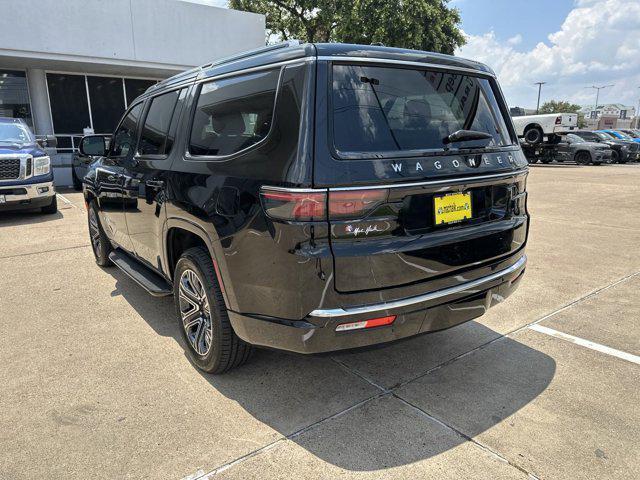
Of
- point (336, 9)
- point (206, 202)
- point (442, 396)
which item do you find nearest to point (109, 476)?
point (206, 202)

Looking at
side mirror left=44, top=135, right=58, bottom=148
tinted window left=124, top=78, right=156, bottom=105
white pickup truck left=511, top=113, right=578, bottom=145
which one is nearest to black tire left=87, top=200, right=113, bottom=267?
side mirror left=44, top=135, right=58, bottom=148

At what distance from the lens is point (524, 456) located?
2324 mm

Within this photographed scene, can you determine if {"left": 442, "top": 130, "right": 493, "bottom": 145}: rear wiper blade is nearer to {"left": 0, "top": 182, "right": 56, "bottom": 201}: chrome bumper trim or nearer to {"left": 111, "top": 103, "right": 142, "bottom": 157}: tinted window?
{"left": 111, "top": 103, "right": 142, "bottom": 157}: tinted window

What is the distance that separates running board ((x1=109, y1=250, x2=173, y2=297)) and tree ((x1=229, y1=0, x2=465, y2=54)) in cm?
1986

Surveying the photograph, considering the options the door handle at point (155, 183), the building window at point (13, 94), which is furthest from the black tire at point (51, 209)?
the building window at point (13, 94)

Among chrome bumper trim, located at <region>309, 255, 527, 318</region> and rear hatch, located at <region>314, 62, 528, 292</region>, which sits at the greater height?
rear hatch, located at <region>314, 62, 528, 292</region>

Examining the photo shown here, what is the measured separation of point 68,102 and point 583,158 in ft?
77.2

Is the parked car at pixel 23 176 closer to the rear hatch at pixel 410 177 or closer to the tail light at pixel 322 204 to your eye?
the tail light at pixel 322 204

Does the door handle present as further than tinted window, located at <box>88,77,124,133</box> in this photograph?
No

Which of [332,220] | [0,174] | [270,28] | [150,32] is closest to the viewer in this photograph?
[332,220]

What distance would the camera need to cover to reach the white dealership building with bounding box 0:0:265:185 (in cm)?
1331

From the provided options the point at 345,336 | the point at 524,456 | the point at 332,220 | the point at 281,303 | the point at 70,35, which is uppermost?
the point at 70,35

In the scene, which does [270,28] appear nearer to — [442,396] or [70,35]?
[70,35]

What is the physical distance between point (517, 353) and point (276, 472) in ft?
6.66
